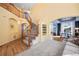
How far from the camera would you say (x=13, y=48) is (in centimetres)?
211

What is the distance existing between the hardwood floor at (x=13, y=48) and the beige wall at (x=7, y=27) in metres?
0.07

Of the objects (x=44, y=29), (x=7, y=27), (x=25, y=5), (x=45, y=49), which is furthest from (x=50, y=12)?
(x=7, y=27)

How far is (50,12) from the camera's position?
2146 millimetres

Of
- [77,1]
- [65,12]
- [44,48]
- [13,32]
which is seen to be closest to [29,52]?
[44,48]

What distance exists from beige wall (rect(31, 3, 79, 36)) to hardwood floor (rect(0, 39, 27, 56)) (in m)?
0.37

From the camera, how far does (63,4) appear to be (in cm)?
212

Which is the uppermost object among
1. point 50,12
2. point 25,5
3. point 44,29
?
point 25,5

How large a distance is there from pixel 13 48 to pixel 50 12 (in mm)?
832

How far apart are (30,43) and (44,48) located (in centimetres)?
24

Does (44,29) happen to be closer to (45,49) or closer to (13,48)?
(45,49)

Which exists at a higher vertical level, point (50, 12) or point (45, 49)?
point (50, 12)

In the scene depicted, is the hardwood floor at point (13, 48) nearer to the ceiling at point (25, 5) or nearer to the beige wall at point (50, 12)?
the beige wall at point (50, 12)

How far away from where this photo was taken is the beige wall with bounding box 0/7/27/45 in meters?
2.07

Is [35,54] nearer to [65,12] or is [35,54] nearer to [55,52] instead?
[55,52]
